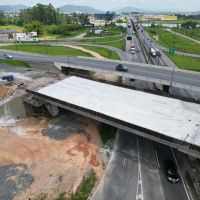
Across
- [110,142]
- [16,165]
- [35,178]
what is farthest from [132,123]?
[16,165]

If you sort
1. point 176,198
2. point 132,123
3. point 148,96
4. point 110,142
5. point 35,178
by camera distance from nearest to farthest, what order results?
point 176,198 → point 35,178 → point 132,123 → point 110,142 → point 148,96

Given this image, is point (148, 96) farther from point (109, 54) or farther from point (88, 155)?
point (109, 54)

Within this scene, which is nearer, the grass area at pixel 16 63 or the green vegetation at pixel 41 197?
the green vegetation at pixel 41 197

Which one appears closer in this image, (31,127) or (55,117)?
(31,127)

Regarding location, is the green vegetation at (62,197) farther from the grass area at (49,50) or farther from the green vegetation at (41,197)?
the grass area at (49,50)

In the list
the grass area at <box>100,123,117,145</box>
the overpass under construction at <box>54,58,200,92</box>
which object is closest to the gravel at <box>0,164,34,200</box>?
the grass area at <box>100,123,117,145</box>

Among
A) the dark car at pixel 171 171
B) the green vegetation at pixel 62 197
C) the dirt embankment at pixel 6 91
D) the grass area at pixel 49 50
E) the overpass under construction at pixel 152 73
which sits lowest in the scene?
the green vegetation at pixel 62 197

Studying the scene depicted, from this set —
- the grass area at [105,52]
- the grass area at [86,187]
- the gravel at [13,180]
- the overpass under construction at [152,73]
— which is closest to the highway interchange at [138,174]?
the grass area at [86,187]
